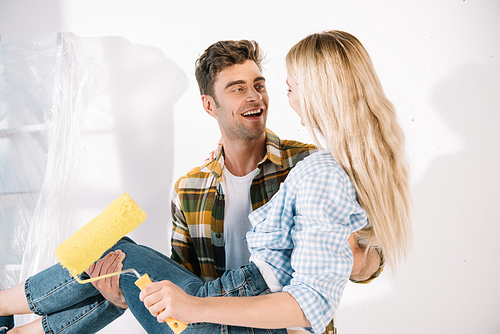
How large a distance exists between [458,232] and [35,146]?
1868 millimetres

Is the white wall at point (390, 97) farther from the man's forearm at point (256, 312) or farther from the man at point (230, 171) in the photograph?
the man's forearm at point (256, 312)

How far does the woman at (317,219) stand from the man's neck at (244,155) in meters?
0.48

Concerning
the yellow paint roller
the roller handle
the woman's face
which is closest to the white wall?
the woman's face

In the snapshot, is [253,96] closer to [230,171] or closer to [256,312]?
[230,171]

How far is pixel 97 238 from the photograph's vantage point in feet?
2.92

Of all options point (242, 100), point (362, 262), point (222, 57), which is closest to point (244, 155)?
point (242, 100)

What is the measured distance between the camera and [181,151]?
1.72m

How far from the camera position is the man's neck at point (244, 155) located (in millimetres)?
1506

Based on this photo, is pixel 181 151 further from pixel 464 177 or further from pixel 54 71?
pixel 464 177

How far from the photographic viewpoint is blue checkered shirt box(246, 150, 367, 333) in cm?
82

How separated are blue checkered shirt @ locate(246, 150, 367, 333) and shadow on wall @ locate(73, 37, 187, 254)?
98cm

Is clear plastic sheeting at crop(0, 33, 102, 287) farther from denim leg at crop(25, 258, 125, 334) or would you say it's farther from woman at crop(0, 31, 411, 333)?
woman at crop(0, 31, 411, 333)

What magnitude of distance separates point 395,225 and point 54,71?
150 centimetres

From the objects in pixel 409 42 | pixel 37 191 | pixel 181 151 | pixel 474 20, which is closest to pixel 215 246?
pixel 181 151
